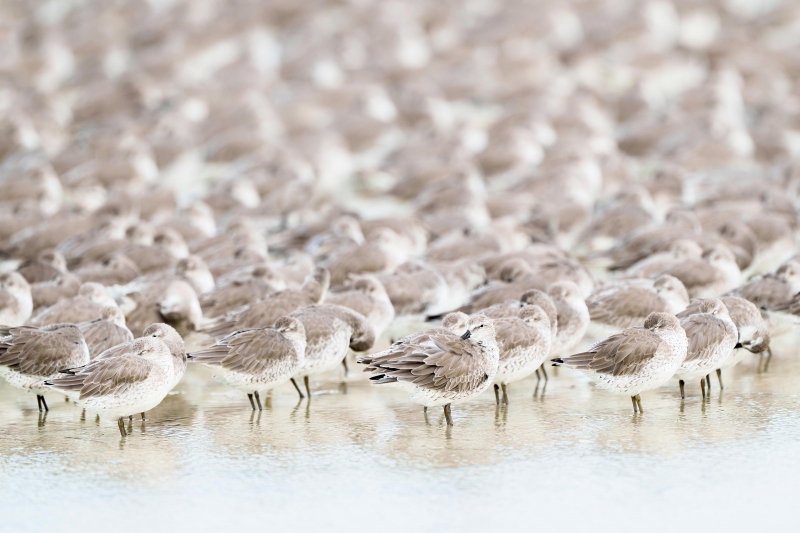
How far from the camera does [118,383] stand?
26.5 ft

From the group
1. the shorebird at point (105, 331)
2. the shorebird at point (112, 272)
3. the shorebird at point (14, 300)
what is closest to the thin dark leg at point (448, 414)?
the shorebird at point (105, 331)

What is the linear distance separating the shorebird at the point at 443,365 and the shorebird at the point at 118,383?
4.78 ft

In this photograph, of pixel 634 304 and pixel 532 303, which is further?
pixel 634 304

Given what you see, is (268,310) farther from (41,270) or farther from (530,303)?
(41,270)

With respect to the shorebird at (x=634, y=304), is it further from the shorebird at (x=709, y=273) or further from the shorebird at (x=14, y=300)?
the shorebird at (x=14, y=300)

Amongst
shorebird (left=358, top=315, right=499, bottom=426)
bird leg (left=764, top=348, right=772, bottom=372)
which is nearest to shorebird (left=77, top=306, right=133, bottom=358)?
shorebird (left=358, top=315, right=499, bottom=426)

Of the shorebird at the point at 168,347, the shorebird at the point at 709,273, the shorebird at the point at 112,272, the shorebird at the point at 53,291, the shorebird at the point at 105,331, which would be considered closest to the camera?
the shorebird at the point at 168,347

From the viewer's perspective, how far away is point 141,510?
21.9 ft

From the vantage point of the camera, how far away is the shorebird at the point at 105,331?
931cm

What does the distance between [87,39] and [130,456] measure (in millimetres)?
23076

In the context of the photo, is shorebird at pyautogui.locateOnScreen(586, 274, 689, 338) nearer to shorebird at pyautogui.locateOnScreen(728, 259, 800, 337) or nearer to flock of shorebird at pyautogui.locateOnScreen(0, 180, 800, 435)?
flock of shorebird at pyautogui.locateOnScreen(0, 180, 800, 435)

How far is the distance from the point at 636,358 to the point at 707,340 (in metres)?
0.77

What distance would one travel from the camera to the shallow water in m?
6.51

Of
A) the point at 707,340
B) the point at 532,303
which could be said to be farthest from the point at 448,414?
the point at 707,340
